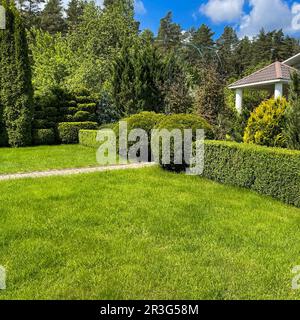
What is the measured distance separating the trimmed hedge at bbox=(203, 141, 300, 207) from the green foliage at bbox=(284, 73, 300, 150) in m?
1.06

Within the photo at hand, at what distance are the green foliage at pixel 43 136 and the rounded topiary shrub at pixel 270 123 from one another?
10389 mm

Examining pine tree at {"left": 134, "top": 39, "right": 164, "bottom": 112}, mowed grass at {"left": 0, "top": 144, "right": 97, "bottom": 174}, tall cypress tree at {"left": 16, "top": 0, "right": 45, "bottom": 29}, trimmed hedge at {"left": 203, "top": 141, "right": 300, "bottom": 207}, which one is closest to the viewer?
trimmed hedge at {"left": 203, "top": 141, "right": 300, "bottom": 207}

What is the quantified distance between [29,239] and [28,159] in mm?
7460

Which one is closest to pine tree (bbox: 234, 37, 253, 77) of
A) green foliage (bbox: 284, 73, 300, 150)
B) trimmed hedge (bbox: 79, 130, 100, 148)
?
trimmed hedge (bbox: 79, 130, 100, 148)

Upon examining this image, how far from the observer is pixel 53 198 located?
6.21 metres

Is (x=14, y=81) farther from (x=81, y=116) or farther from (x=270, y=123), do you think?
(x=270, y=123)

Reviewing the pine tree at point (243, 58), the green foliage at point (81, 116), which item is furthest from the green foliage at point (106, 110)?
the pine tree at point (243, 58)

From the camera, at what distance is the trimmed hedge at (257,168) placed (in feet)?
20.6

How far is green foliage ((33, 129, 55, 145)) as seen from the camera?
1625 centimetres

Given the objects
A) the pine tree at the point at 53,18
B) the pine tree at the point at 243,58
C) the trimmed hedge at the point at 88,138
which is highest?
the pine tree at the point at 53,18

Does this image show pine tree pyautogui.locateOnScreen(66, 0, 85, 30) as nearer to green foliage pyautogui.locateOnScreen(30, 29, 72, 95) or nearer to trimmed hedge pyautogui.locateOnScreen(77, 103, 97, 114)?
green foliage pyautogui.locateOnScreen(30, 29, 72, 95)

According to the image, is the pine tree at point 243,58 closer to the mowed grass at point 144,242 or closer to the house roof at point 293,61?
the house roof at point 293,61

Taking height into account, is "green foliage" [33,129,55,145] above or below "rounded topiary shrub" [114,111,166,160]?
below

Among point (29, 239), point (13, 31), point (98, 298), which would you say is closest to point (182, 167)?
point (29, 239)
